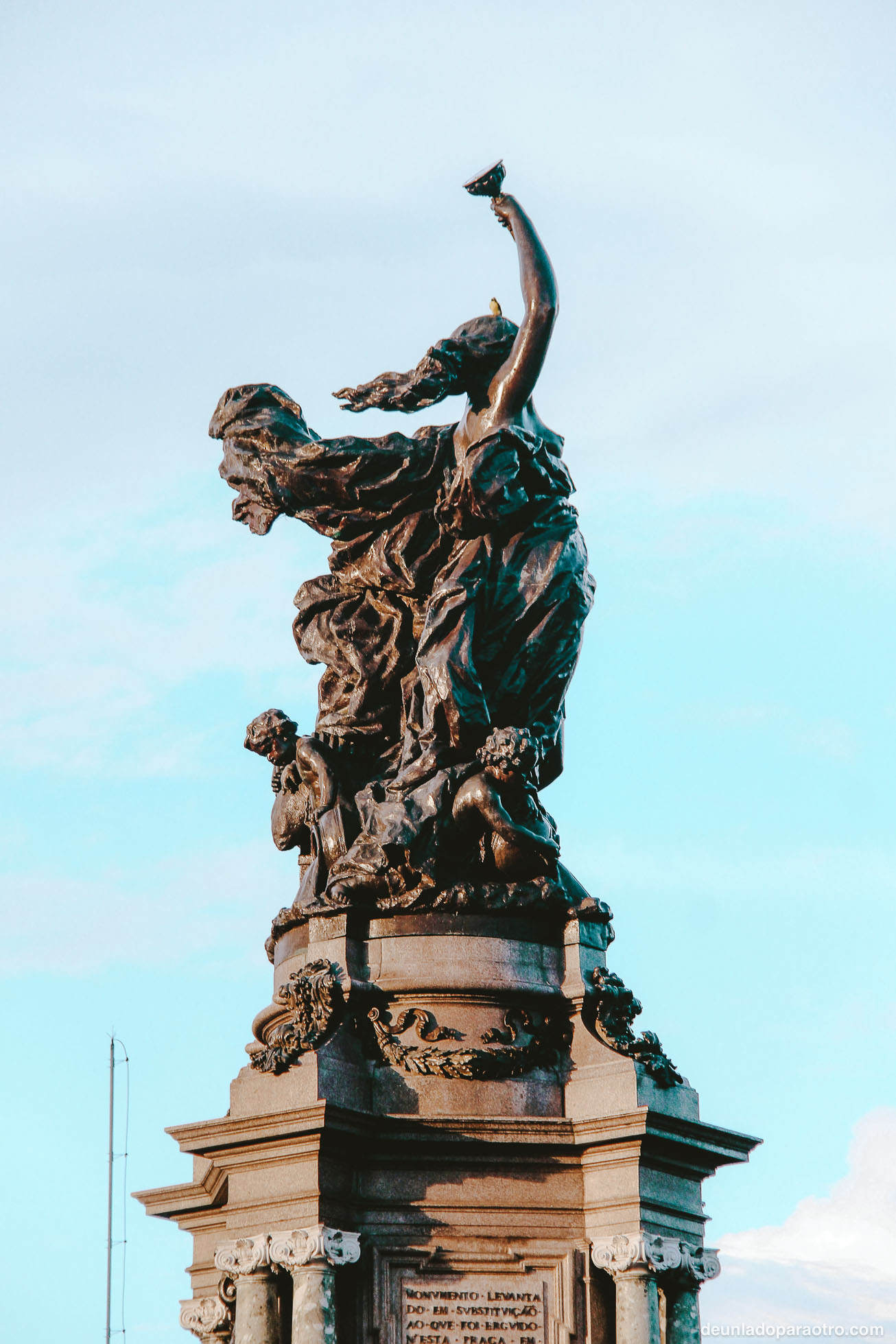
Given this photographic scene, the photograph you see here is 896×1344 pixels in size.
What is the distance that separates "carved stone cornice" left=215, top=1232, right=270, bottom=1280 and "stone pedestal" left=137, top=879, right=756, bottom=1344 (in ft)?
0.06

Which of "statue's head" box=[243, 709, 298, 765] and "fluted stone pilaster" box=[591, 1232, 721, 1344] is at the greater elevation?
"statue's head" box=[243, 709, 298, 765]

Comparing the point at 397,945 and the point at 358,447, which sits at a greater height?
the point at 358,447

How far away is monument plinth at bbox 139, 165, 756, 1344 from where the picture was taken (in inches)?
845

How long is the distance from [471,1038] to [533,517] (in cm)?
549

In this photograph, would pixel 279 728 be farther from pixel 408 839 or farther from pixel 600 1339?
pixel 600 1339

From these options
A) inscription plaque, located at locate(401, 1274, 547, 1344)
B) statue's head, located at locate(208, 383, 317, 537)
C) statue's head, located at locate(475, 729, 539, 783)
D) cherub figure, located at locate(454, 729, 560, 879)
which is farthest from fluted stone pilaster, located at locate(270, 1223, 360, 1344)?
statue's head, located at locate(208, 383, 317, 537)

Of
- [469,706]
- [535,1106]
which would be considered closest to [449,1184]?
[535,1106]

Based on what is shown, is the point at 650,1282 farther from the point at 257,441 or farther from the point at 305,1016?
the point at 257,441

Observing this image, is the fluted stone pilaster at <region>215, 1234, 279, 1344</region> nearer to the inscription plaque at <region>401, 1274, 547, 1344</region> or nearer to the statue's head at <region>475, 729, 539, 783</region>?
the inscription plaque at <region>401, 1274, 547, 1344</region>

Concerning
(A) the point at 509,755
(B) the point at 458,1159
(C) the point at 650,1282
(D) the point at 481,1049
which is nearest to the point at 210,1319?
(B) the point at 458,1159

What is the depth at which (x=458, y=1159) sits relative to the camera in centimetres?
2175

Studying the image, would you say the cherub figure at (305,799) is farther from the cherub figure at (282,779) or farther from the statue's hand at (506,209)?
the statue's hand at (506,209)

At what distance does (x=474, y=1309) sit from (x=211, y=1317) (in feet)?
10.3

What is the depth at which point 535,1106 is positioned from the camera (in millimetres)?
22141
